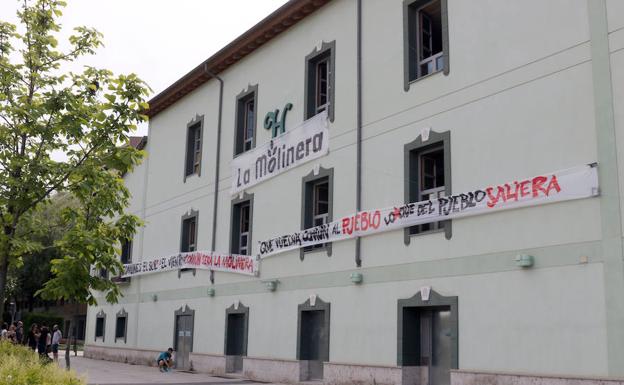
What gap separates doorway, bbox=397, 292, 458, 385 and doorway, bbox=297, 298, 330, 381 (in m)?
3.18

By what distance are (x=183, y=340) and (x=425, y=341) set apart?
1264cm

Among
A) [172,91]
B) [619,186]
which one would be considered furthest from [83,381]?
[172,91]

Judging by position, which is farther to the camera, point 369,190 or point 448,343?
point 369,190

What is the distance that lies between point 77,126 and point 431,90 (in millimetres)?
8256

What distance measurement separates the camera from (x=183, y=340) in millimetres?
25297

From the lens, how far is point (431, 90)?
51.4 feet

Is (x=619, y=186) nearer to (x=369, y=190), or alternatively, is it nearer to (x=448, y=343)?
(x=448, y=343)

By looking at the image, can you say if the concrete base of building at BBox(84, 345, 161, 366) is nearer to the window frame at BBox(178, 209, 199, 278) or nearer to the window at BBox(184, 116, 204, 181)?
the window frame at BBox(178, 209, 199, 278)

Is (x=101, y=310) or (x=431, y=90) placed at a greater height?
(x=431, y=90)

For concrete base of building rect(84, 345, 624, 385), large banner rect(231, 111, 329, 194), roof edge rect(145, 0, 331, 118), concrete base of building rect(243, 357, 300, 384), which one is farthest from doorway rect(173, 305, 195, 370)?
roof edge rect(145, 0, 331, 118)

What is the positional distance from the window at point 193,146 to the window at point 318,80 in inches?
307

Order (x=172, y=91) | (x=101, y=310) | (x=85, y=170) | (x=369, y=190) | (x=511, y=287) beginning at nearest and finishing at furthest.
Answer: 1. (x=85, y=170)
2. (x=511, y=287)
3. (x=369, y=190)
4. (x=172, y=91)
5. (x=101, y=310)

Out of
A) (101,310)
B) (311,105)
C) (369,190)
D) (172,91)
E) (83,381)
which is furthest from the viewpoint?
(101,310)

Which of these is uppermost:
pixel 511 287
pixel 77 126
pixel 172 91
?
pixel 172 91
